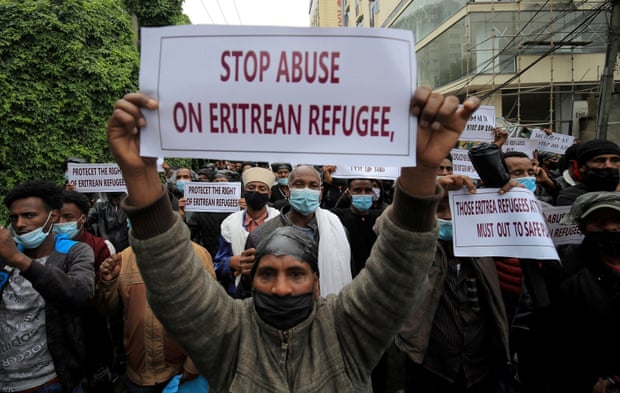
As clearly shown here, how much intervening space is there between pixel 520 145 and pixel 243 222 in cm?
478

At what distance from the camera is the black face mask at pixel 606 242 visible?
7.97 ft

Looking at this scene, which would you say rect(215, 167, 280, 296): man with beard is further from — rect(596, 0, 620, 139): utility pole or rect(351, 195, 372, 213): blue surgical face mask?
rect(596, 0, 620, 139): utility pole

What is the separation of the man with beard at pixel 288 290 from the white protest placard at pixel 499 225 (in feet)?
3.90

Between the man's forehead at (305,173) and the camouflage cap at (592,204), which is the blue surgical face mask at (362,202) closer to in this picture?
the man's forehead at (305,173)

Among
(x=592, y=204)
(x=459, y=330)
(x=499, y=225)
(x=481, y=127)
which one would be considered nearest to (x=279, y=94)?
(x=499, y=225)

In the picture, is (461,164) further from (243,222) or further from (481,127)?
(243,222)

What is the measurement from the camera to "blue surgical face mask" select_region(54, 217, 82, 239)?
11.8 ft

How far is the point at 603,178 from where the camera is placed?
3.70m

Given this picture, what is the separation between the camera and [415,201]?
54.2 inches

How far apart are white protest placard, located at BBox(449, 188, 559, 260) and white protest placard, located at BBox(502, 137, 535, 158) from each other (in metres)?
4.25

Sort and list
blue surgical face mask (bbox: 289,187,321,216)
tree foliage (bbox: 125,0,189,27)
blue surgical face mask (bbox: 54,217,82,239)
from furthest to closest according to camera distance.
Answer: tree foliage (bbox: 125,0,189,27) → blue surgical face mask (bbox: 54,217,82,239) → blue surgical face mask (bbox: 289,187,321,216)

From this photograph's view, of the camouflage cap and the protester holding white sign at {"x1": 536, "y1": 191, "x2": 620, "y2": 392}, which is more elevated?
the camouflage cap

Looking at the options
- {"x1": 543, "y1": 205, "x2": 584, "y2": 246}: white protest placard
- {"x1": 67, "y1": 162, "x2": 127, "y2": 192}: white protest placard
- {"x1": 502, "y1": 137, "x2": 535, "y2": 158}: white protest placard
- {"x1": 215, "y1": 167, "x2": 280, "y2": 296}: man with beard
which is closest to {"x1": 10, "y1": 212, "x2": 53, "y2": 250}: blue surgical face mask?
{"x1": 215, "y1": 167, "x2": 280, "y2": 296}: man with beard

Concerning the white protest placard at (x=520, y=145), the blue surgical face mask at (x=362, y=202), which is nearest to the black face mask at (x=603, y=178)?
the blue surgical face mask at (x=362, y=202)
